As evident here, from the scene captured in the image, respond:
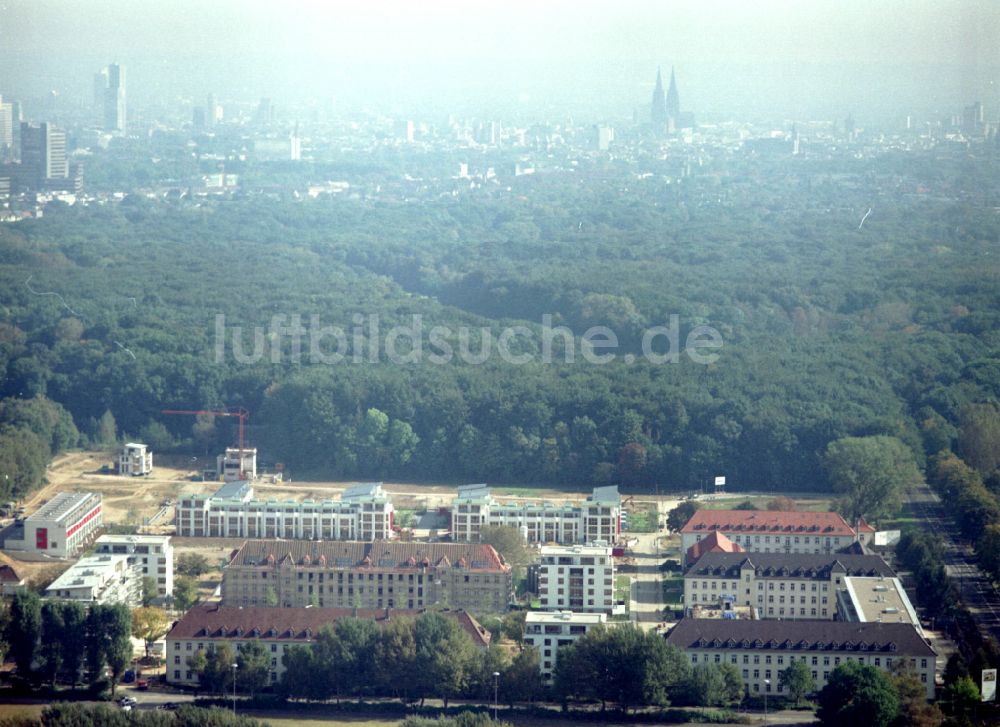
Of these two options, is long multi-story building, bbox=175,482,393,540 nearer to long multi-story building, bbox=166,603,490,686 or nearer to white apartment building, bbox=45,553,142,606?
white apartment building, bbox=45,553,142,606

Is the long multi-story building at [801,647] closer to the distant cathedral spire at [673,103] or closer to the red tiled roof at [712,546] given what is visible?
the red tiled roof at [712,546]

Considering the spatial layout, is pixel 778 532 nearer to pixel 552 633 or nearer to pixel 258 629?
pixel 552 633

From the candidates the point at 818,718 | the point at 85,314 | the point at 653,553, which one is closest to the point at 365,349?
the point at 85,314

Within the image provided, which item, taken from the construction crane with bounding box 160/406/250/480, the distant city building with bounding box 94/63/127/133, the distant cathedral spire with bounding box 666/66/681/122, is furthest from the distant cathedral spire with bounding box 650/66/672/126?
the construction crane with bounding box 160/406/250/480

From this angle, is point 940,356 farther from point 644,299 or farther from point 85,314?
point 85,314

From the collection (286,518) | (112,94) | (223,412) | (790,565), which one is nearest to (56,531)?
(286,518)
